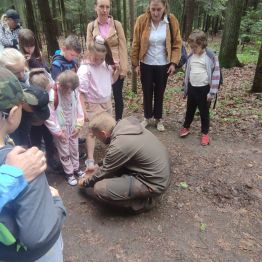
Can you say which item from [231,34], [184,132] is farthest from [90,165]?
[231,34]

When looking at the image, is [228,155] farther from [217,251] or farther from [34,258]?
[34,258]

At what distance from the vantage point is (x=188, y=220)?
340cm

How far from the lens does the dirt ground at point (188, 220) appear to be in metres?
2.98

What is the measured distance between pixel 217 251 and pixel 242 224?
1.79ft

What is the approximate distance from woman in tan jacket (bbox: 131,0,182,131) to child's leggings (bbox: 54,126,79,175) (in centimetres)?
190

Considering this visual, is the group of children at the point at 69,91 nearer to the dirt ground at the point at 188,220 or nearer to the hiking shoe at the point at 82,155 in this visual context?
the hiking shoe at the point at 82,155

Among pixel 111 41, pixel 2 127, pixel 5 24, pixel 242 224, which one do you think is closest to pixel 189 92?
pixel 111 41

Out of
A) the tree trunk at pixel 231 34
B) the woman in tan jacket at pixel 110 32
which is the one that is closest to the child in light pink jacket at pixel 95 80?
the woman in tan jacket at pixel 110 32

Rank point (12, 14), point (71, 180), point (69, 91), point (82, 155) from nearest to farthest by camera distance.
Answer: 1. point (69, 91)
2. point (71, 180)
3. point (82, 155)
4. point (12, 14)

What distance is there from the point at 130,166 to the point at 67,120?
108cm

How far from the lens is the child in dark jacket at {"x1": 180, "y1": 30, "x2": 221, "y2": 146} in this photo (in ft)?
14.8

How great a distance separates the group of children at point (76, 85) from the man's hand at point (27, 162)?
1.92 meters

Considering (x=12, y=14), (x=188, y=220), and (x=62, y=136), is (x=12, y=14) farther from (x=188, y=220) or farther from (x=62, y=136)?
(x=188, y=220)

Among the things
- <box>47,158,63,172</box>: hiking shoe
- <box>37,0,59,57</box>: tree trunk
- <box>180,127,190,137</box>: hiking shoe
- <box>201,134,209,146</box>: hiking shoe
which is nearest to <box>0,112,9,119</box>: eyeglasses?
<box>47,158,63,172</box>: hiking shoe
